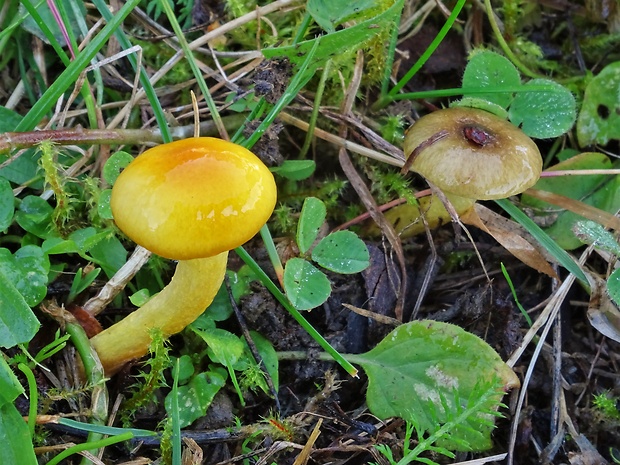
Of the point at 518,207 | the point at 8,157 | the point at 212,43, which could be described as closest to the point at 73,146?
the point at 8,157

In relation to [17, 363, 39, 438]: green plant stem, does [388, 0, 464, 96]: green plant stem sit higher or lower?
higher

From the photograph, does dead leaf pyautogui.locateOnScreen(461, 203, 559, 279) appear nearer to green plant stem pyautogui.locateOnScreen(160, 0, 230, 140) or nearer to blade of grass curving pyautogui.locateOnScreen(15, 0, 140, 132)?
green plant stem pyautogui.locateOnScreen(160, 0, 230, 140)

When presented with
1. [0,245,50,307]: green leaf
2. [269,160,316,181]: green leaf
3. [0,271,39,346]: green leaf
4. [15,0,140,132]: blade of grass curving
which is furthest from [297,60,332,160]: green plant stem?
[0,271,39,346]: green leaf

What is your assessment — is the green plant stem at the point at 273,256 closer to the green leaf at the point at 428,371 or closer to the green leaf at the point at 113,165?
the green leaf at the point at 428,371

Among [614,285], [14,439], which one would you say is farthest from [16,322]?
[614,285]

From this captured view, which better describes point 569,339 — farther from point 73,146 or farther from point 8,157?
point 8,157

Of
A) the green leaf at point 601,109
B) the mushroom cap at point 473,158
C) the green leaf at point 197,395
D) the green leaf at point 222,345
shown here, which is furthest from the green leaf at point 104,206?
the green leaf at point 601,109
